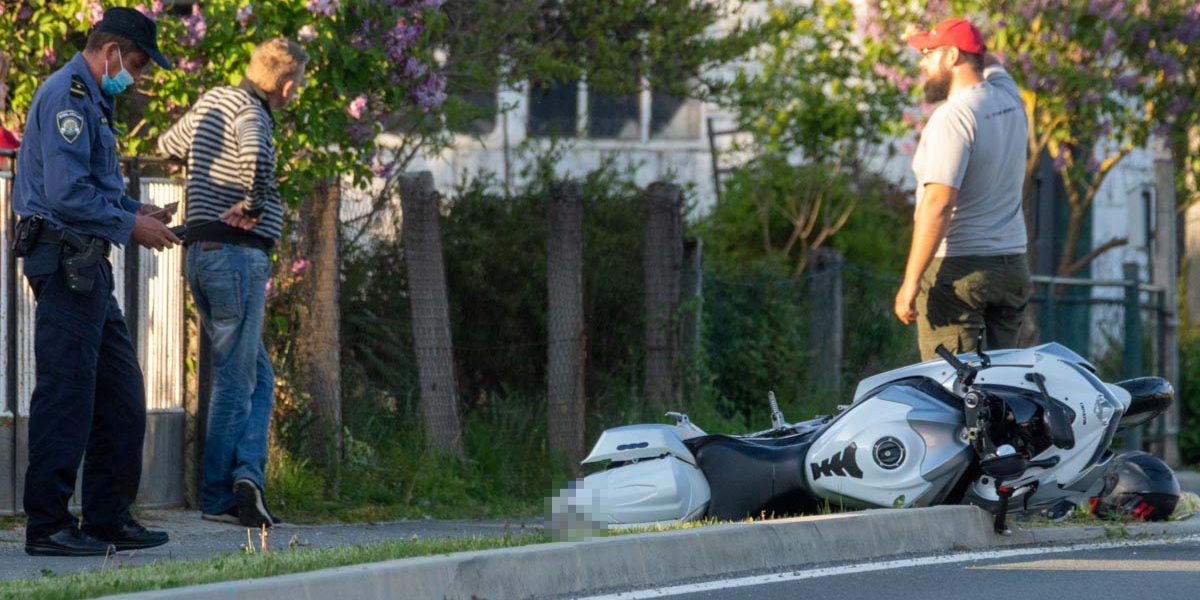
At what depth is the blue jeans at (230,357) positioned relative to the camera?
7488 millimetres

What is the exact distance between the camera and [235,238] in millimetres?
7496

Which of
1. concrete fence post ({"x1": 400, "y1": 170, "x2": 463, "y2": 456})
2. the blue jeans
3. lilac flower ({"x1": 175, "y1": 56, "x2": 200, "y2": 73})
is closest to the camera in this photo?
the blue jeans

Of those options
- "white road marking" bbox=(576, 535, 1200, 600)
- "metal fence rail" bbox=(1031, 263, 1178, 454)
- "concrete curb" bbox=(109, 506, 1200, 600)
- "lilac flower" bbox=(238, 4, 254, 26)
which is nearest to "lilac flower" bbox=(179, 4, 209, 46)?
"lilac flower" bbox=(238, 4, 254, 26)

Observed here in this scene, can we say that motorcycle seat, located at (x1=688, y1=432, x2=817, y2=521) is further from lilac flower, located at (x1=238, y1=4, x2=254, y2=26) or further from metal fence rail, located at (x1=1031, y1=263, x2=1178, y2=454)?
metal fence rail, located at (x1=1031, y1=263, x2=1178, y2=454)

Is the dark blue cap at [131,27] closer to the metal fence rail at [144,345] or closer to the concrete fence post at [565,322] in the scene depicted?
the metal fence rail at [144,345]

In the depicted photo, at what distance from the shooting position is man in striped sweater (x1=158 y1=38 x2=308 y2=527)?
746 cm

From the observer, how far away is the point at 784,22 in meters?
13.6

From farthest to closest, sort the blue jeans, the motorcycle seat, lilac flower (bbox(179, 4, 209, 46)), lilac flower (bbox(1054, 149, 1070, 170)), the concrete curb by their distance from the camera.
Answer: lilac flower (bbox(1054, 149, 1070, 170)), lilac flower (bbox(179, 4, 209, 46)), the blue jeans, the motorcycle seat, the concrete curb

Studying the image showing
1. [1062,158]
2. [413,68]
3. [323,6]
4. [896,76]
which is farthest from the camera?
[1062,158]

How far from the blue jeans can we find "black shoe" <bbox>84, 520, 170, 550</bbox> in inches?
35.2

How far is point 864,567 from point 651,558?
0.87 meters

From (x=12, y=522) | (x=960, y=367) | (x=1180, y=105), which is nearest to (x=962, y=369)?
(x=960, y=367)

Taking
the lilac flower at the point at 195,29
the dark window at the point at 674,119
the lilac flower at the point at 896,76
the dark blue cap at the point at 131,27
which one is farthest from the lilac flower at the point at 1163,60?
the dark blue cap at the point at 131,27

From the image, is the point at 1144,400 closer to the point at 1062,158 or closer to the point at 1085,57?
the point at 1085,57
